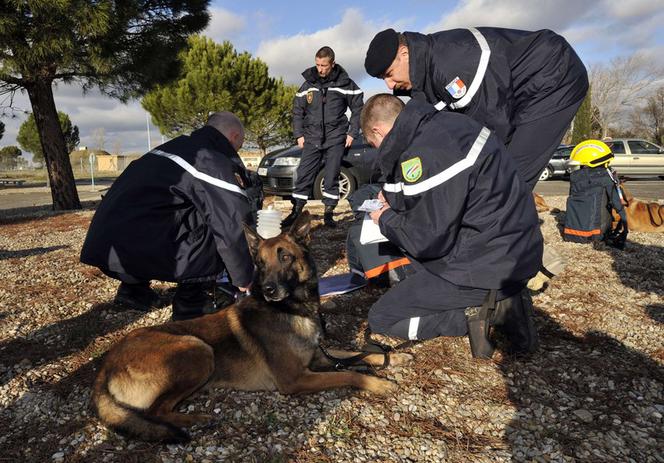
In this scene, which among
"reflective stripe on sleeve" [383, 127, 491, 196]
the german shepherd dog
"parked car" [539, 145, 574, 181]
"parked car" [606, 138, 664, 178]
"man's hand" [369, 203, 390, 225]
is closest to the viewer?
the german shepherd dog

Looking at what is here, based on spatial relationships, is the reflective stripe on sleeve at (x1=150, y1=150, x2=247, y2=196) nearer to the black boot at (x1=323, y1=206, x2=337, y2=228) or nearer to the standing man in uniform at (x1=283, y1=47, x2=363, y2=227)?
the standing man in uniform at (x1=283, y1=47, x2=363, y2=227)

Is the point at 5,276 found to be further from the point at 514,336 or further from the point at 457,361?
the point at 514,336

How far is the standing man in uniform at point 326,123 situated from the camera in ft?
25.2

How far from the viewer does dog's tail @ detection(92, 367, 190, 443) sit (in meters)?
2.46

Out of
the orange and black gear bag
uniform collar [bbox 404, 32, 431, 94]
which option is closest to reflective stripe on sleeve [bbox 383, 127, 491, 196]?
uniform collar [bbox 404, 32, 431, 94]

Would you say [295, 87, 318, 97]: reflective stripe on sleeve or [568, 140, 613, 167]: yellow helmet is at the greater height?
[295, 87, 318, 97]: reflective stripe on sleeve

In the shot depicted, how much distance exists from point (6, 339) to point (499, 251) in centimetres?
431

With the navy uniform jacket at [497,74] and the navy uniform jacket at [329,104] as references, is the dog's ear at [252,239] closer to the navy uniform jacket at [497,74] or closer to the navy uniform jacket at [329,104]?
the navy uniform jacket at [497,74]

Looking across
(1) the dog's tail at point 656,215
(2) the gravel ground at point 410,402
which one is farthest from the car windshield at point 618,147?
(2) the gravel ground at point 410,402

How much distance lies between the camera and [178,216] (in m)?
3.94

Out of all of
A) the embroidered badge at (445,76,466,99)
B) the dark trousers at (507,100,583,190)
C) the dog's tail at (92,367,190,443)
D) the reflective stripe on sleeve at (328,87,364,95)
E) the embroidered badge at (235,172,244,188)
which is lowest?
the dog's tail at (92,367,190,443)

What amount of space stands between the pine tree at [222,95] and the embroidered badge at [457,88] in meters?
32.0

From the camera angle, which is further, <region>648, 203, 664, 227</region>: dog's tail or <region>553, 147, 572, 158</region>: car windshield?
<region>553, 147, 572, 158</region>: car windshield

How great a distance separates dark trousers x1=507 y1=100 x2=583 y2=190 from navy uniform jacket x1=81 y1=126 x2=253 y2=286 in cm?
254
